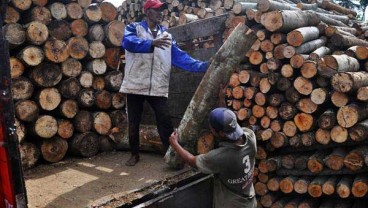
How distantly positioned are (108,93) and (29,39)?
141cm

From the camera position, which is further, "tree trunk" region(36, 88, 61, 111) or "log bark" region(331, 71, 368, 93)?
"tree trunk" region(36, 88, 61, 111)

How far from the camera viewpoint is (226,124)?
2787 millimetres

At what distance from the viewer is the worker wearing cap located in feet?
9.30

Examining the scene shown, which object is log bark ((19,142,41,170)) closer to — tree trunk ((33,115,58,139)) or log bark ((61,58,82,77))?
tree trunk ((33,115,58,139))

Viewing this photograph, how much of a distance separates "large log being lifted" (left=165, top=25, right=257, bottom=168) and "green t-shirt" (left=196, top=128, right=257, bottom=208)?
1.03 meters

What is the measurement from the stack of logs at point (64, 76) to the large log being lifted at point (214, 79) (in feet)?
5.69

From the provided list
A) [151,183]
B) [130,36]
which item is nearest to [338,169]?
[151,183]

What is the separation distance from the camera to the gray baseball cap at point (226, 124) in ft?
9.17

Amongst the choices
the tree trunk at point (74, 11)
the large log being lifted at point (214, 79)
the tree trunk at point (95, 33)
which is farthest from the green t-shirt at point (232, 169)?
the tree trunk at point (74, 11)

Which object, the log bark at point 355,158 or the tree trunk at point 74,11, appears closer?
the log bark at point 355,158

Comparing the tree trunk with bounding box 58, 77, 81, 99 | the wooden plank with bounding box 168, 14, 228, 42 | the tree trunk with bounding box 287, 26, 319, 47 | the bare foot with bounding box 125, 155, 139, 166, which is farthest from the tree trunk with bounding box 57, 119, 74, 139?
the tree trunk with bounding box 287, 26, 319, 47

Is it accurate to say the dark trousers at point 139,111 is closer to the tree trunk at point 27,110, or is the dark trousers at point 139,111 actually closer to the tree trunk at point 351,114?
the tree trunk at point 27,110

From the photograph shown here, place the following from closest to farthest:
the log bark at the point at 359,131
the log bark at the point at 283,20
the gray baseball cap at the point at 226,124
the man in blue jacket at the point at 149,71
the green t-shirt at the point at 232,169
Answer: the gray baseball cap at the point at 226,124
the green t-shirt at the point at 232,169
the log bark at the point at 359,131
the log bark at the point at 283,20
the man in blue jacket at the point at 149,71

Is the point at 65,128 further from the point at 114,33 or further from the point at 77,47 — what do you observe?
the point at 114,33
